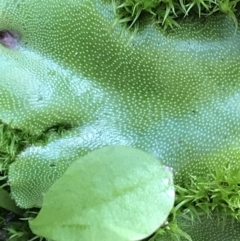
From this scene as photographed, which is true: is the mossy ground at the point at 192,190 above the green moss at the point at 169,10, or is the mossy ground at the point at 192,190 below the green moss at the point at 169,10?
below

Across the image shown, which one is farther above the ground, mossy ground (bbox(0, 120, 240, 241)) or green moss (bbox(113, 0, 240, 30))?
green moss (bbox(113, 0, 240, 30))

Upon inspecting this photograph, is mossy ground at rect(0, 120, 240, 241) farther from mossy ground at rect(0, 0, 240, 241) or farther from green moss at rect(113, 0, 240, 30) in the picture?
green moss at rect(113, 0, 240, 30)

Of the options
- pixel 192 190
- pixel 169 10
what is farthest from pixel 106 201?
pixel 169 10

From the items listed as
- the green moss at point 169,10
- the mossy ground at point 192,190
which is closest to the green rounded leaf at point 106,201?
the mossy ground at point 192,190

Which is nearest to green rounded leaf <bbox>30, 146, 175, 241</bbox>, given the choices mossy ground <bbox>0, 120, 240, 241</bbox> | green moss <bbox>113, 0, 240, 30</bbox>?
mossy ground <bbox>0, 120, 240, 241</bbox>

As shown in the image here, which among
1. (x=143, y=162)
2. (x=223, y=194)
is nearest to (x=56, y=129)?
(x=143, y=162)

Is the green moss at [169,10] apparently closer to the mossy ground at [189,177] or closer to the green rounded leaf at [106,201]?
the mossy ground at [189,177]
